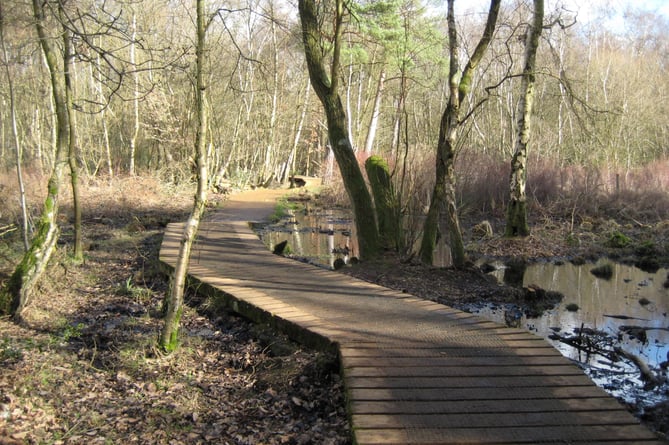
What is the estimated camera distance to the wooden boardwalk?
10.9ft

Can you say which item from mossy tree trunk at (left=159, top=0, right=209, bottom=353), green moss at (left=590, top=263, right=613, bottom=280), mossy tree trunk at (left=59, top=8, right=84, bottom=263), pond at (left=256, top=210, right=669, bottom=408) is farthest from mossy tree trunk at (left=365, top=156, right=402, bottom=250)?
mossy tree trunk at (left=159, top=0, right=209, bottom=353)

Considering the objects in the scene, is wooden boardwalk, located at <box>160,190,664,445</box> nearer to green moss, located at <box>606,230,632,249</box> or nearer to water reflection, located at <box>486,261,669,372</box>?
water reflection, located at <box>486,261,669,372</box>

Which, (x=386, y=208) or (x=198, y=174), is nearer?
(x=198, y=174)

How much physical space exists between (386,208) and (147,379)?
5.26 metres

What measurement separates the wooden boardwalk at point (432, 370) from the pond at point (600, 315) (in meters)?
1.18

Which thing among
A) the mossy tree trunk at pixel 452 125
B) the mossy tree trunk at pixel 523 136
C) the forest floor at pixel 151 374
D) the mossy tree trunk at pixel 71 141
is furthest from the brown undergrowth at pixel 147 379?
the mossy tree trunk at pixel 523 136

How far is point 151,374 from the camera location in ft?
15.0

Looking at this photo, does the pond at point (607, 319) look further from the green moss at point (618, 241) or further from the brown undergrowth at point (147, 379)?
the brown undergrowth at point (147, 379)

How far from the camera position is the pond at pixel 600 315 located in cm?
549

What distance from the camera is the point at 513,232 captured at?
12.2 metres

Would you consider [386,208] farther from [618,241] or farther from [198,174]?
[618,241]

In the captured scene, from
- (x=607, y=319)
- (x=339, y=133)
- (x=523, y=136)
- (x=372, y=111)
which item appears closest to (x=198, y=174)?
(x=339, y=133)

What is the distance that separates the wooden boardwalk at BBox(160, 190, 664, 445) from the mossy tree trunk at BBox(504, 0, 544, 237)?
19.7 ft

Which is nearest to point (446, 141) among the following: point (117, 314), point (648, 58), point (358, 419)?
point (117, 314)
